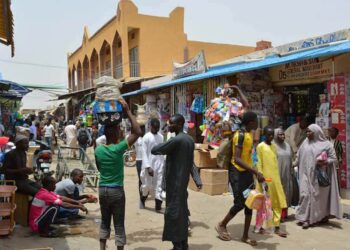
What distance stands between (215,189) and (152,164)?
2067mm

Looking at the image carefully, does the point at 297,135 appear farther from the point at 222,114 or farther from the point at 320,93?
the point at 222,114

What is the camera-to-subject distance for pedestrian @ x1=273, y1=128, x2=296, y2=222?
6277 mm

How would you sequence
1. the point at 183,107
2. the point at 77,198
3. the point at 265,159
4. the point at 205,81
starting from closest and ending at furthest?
1. the point at 265,159
2. the point at 77,198
3. the point at 205,81
4. the point at 183,107

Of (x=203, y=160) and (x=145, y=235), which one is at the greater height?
(x=203, y=160)

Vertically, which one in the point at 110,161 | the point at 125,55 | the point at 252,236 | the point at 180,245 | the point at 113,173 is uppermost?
the point at 125,55

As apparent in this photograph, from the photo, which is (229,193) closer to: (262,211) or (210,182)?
(210,182)

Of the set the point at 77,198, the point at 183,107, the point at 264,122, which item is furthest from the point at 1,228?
the point at 183,107

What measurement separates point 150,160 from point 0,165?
2469mm

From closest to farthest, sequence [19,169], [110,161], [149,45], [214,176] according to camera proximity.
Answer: [110,161] < [19,169] < [214,176] < [149,45]

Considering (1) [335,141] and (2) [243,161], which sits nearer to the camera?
(2) [243,161]

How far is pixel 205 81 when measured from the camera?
11195 mm

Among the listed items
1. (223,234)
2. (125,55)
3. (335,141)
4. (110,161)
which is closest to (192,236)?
(223,234)

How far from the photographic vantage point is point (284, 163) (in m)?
6.28

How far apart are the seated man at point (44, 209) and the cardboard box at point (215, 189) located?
3.40 m
